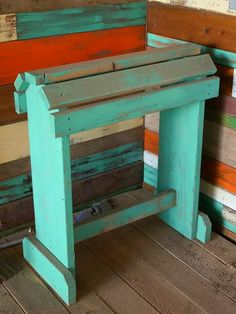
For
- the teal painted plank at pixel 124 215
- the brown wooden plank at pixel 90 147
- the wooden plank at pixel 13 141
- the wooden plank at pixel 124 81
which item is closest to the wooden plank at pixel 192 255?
the teal painted plank at pixel 124 215

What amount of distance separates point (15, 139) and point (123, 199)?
0.69m

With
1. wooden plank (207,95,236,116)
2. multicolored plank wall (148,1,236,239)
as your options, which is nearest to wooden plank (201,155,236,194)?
multicolored plank wall (148,1,236,239)

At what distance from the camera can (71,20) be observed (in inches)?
82.8

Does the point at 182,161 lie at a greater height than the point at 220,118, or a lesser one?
lesser

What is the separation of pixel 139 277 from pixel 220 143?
649 mm

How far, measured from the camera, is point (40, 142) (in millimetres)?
1810

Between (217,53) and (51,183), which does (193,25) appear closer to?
(217,53)

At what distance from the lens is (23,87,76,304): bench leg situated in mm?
1730

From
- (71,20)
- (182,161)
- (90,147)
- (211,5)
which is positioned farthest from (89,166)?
(211,5)

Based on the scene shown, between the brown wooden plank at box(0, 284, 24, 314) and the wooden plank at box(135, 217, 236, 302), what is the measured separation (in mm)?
672

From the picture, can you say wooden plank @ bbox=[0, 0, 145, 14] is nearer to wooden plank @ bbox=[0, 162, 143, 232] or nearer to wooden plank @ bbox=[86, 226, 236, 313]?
wooden plank @ bbox=[0, 162, 143, 232]

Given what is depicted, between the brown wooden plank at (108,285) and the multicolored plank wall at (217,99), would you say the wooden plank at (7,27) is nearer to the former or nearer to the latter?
the multicolored plank wall at (217,99)

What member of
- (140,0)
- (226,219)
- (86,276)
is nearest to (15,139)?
(86,276)

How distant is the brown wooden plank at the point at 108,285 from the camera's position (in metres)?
1.88
